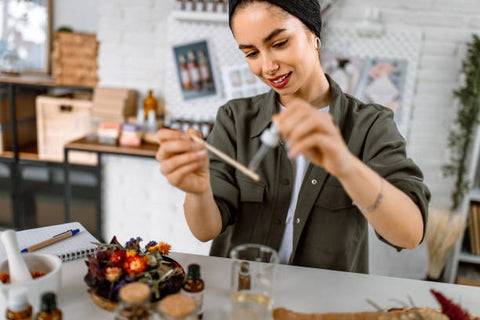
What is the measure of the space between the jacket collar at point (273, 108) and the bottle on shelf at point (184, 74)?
166cm

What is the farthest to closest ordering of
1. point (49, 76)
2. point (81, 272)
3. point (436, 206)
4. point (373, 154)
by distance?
1. point (49, 76)
2. point (436, 206)
3. point (373, 154)
4. point (81, 272)

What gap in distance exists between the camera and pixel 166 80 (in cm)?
305

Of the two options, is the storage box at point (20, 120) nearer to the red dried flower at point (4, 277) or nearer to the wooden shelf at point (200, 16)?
the wooden shelf at point (200, 16)

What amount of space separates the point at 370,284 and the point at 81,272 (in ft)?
2.53

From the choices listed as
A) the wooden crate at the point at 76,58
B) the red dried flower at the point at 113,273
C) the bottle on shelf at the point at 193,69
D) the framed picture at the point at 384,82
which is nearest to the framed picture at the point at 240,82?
the bottle on shelf at the point at 193,69

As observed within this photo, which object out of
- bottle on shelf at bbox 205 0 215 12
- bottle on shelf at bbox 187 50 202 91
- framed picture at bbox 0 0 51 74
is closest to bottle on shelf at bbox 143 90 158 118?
bottle on shelf at bbox 187 50 202 91

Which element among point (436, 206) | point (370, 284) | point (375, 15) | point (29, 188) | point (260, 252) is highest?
point (375, 15)

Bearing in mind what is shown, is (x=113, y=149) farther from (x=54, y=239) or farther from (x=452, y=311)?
(x=452, y=311)

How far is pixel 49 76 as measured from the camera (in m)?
3.84

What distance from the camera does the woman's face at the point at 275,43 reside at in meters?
1.03

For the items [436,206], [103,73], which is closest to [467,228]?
[436,206]

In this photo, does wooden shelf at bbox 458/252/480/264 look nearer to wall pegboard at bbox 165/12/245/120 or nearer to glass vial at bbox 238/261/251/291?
wall pegboard at bbox 165/12/245/120

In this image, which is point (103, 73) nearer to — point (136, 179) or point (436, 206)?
point (136, 179)

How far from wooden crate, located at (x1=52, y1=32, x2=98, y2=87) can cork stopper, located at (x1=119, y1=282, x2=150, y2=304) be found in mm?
2865
